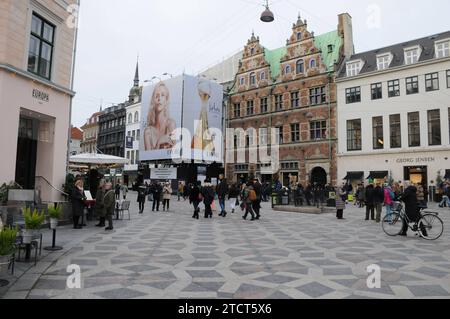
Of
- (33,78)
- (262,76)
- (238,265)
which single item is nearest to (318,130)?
(262,76)

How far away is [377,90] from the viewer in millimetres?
33000

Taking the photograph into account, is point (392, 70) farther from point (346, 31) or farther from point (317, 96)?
point (346, 31)

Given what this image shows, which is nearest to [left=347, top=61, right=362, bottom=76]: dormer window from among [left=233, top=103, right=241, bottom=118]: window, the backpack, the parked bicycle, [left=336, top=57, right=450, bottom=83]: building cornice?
[left=336, top=57, right=450, bottom=83]: building cornice

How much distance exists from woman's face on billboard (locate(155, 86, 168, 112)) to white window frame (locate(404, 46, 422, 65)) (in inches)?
1006

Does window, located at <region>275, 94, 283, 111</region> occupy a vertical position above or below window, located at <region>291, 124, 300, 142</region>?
A: above

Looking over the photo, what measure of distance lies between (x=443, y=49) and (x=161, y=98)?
29.3 m

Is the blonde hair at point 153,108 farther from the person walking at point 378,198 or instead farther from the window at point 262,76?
the person walking at point 378,198

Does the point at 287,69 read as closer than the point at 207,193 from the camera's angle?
No

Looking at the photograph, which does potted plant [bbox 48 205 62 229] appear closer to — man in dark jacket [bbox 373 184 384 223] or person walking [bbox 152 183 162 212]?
person walking [bbox 152 183 162 212]

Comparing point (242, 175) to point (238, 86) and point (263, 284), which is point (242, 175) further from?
point (263, 284)

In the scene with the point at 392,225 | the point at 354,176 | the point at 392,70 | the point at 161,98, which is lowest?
the point at 392,225

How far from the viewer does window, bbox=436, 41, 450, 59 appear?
29273 mm
